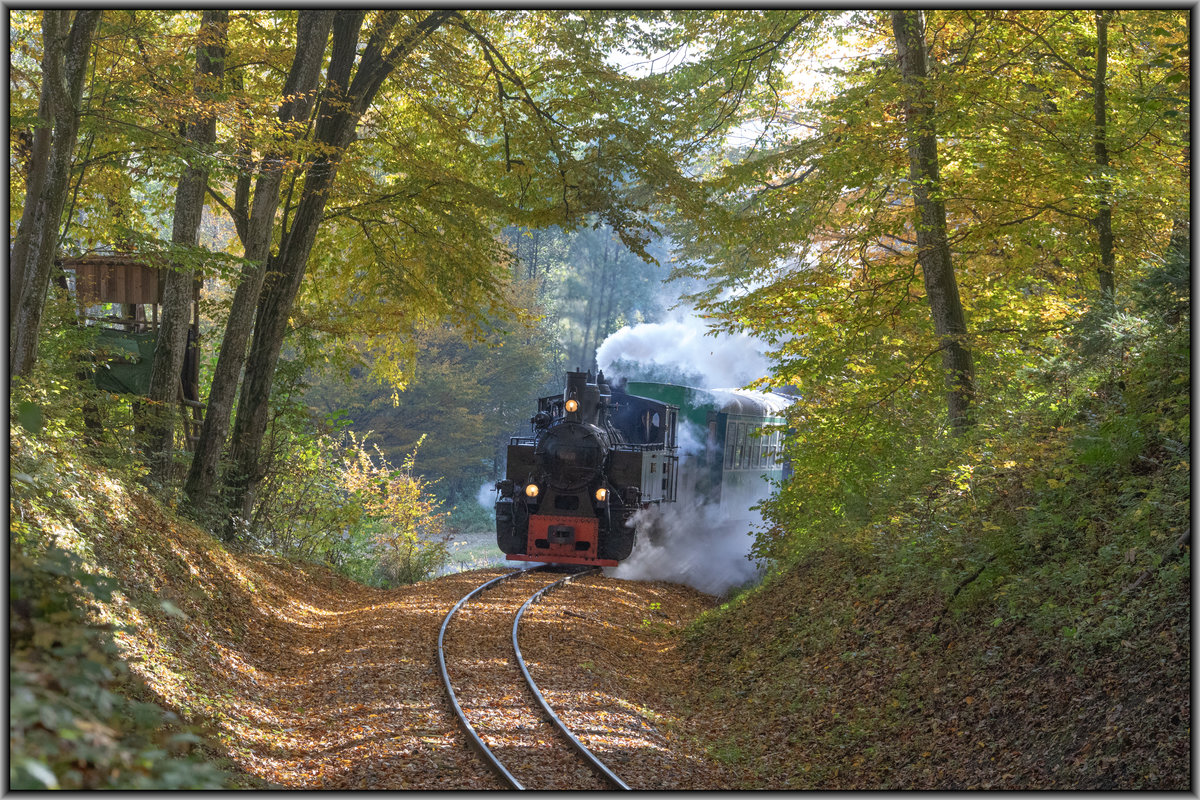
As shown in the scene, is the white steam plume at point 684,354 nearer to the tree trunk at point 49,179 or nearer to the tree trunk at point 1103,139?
the tree trunk at point 1103,139

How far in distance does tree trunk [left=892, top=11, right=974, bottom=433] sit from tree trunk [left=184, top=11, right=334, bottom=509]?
25.4ft

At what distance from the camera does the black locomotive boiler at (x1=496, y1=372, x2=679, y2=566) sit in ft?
58.8

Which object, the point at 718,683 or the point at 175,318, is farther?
the point at 175,318

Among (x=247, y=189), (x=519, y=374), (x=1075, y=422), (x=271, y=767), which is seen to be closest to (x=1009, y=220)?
(x=1075, y=422)

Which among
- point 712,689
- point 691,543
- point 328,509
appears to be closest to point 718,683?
point 712,689

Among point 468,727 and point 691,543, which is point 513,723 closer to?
point 468,727

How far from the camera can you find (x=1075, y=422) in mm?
8633

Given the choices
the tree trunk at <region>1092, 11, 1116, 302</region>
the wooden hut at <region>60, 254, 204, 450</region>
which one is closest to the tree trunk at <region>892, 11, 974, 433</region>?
the tree trunk at <region>1092, 11, 1116, 302</region>

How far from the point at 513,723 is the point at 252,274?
7.88m

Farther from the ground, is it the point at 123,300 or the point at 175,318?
the point at 123,300

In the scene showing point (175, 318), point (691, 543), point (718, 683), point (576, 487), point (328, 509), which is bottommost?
point (691, 543)

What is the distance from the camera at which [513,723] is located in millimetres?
7840

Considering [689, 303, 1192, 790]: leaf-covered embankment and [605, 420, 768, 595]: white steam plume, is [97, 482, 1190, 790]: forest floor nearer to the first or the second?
[689, 303, 1192, 790]: leaf-covered embankment

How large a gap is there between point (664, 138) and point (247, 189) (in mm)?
6896
